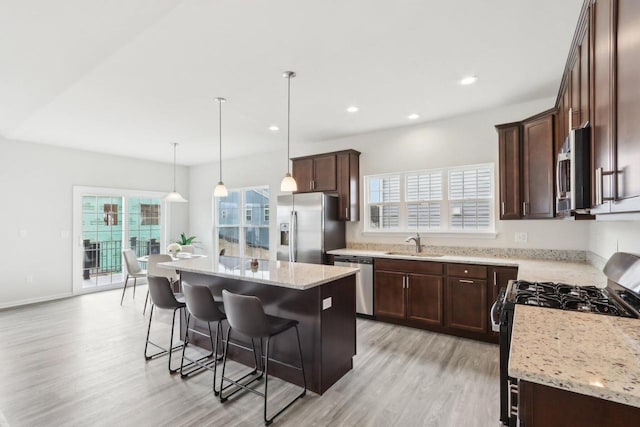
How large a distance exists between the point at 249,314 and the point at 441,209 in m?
3.18

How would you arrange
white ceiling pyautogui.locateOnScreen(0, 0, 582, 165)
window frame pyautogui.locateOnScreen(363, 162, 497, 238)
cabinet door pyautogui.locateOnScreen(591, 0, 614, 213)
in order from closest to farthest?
cabinet door pyautogui.locateOnScreen(591, 0, 614, 213) < white ceiling pyautogui.locateOnScreen(0, 0, 582, 165) < window frame pyautogui.locateOnScreen(363, 162, 497, 238)

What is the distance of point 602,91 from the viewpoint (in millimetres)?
1307

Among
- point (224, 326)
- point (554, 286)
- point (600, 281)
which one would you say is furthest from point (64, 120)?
point (600, 281)

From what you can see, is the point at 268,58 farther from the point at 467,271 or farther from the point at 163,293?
the point at 467,271

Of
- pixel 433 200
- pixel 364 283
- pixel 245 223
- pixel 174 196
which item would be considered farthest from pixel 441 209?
pixel 174 196

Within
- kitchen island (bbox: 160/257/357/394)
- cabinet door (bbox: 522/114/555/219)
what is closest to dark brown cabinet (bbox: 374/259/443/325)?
cabinet door (bbox: 522/114/555/219)

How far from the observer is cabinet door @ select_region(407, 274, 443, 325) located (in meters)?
3.75

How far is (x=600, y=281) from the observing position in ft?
7.76

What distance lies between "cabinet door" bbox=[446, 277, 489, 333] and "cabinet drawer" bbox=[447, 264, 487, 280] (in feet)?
0.16

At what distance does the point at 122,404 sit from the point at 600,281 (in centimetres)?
372

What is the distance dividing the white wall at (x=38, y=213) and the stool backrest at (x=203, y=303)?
14.7ft

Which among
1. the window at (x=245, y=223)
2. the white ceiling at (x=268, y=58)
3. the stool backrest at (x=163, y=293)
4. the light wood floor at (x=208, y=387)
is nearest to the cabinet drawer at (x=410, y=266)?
the light wood floor at (x=208, y=387)

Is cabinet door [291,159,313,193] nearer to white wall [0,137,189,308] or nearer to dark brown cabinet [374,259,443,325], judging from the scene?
dark brown cabinet [374,259,443,325]

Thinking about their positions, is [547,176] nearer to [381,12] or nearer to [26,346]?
[381,12]
